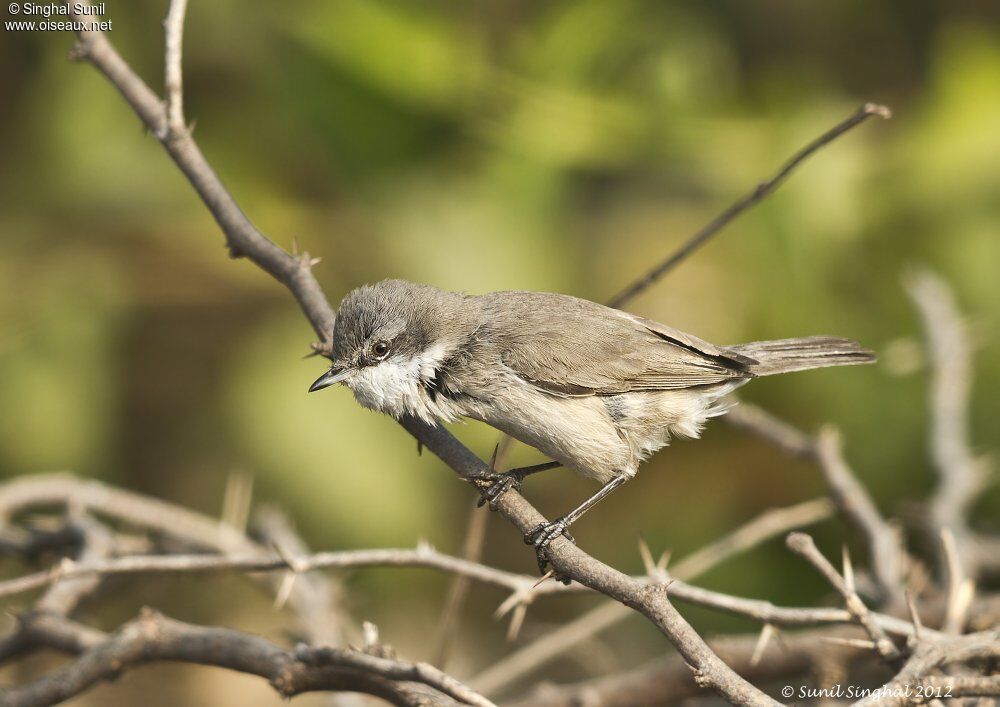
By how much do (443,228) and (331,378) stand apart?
201 cm

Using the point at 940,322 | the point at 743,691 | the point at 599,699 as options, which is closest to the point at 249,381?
the point at 599,699

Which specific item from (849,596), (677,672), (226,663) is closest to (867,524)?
(677,672)

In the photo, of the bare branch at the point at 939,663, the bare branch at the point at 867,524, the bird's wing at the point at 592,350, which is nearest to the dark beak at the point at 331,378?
the bird's wing at the point at 592,350

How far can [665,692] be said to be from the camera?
3020 millimetres

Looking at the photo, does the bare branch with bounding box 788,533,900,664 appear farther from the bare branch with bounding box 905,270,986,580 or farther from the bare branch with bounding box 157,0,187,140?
the bare branch with bounding box 157,0,187,140

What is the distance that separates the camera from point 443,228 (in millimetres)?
5125

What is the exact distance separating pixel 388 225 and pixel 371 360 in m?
1.97

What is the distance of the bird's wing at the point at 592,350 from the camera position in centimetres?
340

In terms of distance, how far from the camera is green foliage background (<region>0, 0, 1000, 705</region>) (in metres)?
5.07

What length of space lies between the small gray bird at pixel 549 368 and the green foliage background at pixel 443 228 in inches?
54.0

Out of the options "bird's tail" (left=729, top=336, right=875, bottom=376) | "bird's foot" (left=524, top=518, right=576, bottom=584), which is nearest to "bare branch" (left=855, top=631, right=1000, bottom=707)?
"bird's foot" (left=524, top=518, right=576, bottom=584)

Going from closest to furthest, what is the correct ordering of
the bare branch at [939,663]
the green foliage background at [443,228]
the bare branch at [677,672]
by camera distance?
the bare branch at [939,663] → the bare branch at [677,672] → the green foliage background at [443,228]

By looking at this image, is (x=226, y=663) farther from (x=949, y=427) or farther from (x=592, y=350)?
(x=949, y=427)

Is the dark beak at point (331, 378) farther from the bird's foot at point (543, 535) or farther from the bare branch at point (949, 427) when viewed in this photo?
the bare branch at point (949, 427)
